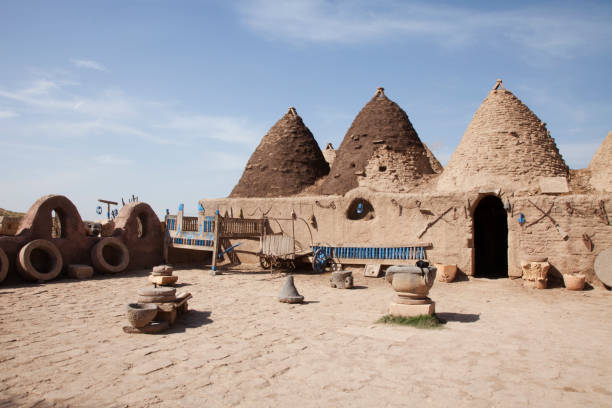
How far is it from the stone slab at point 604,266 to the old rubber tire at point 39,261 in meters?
12.8

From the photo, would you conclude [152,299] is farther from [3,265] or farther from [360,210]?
[360,210]

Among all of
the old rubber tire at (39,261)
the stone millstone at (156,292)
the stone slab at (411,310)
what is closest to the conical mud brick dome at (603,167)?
the stone slab at (411,310)

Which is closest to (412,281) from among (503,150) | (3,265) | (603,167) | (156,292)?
(156,292)

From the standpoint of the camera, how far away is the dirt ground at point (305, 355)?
3.89 m

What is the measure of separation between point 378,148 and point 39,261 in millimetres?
11927

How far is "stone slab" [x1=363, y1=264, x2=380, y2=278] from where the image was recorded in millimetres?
11648

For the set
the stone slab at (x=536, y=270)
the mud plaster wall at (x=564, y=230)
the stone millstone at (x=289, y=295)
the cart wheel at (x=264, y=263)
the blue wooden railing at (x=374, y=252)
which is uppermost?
the mud plaster wall at (x=564, y=230)

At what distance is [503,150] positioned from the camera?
13.2m

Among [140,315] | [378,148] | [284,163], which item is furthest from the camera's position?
[284,163]

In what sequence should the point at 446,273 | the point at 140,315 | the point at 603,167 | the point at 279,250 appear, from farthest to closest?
1. the point at 603,167
2. the point at 279,250
3. the point at 446,273
4. the point at 140,315

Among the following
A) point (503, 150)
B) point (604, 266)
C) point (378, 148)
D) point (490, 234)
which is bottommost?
point (604, 266)

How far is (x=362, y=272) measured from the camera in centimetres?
1218

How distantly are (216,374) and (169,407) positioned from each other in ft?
2.74

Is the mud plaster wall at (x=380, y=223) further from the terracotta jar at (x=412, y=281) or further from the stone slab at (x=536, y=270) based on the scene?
the terracotta jar at (x=412, y=281)
